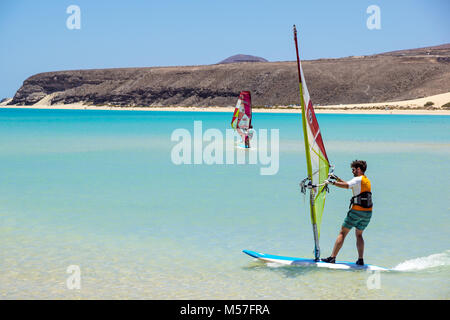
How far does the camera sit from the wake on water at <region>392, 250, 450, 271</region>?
26.5 feet

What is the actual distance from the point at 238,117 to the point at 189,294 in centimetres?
2323

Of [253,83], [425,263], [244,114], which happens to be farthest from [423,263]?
[253,83]

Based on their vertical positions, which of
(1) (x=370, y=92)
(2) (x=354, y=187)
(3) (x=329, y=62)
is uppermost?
(3) (x=329, y=62)

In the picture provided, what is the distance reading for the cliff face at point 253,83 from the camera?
120562 millimetres

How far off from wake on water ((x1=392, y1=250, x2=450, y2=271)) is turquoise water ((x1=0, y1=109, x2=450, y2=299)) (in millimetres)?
20

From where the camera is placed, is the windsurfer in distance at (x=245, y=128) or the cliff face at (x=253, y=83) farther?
the cliff face at (x=253, y=83)

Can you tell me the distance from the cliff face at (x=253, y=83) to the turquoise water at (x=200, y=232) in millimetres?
100595

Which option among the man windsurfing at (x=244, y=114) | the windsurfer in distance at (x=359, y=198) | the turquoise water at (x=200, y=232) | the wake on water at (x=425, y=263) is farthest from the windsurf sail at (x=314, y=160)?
the man windsurfing at (x=244, y=114)

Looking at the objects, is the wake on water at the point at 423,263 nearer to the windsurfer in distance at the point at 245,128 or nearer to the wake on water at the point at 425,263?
the wake on water at the point at 425,263

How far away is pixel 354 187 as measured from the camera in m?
7.42

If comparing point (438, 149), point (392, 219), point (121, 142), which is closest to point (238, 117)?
point (121, 142)

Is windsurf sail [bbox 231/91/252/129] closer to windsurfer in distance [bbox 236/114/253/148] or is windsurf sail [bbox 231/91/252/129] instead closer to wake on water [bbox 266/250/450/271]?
windsurfer in distance [bbox 236/114/253/148]
